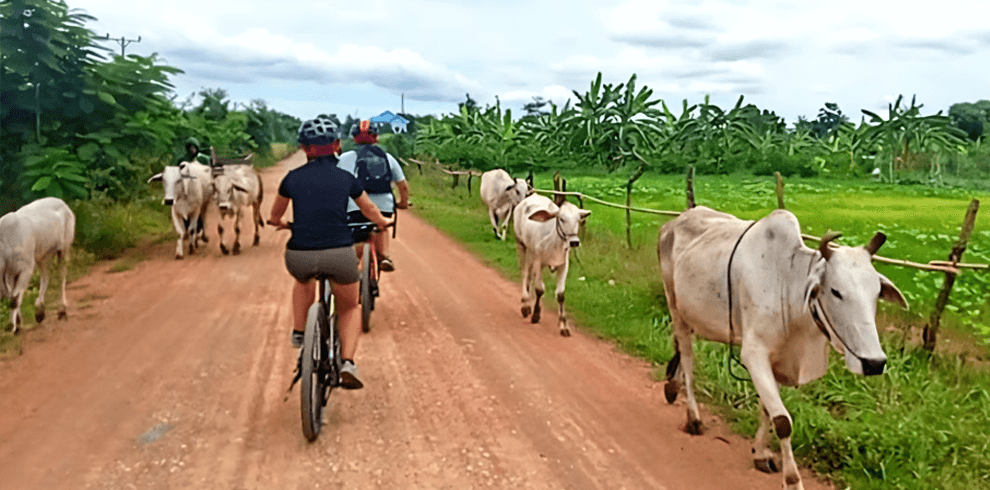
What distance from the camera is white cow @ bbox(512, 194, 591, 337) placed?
7375mm

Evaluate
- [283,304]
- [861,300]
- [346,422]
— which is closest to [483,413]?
[346,422]

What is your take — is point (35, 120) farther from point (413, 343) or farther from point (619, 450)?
point (619, 450)

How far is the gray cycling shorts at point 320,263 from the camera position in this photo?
4.39 metres

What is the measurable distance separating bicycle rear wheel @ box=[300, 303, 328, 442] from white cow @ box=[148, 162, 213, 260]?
744 cm

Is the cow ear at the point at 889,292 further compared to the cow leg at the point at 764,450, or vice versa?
the cow leg at the point at 764,450

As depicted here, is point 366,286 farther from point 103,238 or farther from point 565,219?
point 103,238

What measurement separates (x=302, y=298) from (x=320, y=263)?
1.16 feet

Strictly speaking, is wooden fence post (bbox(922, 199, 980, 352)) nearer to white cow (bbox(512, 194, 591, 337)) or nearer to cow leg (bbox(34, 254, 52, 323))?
white cow (bbox(512, 194, 591, 337))

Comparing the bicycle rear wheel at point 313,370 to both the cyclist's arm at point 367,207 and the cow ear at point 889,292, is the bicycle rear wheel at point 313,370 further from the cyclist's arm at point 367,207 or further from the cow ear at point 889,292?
the cow ear at point 889,292

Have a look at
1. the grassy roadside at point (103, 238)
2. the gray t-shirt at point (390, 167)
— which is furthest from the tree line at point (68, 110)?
the gray t-shirt at point (390, 167)

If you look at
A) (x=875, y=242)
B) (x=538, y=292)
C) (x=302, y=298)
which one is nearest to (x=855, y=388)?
(x=875, y=242)

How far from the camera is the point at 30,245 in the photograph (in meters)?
6.87

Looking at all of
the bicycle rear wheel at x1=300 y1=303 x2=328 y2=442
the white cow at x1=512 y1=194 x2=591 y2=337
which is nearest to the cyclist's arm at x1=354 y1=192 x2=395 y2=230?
the bicycle rear wheel at x1=300 y1=303 x2=328 y2=442

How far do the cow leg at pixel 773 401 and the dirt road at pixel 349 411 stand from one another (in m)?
0.43
